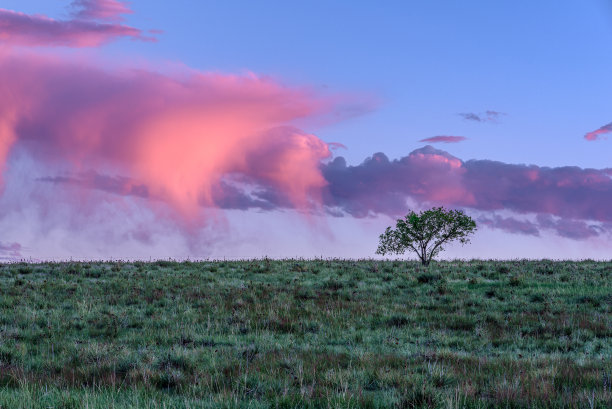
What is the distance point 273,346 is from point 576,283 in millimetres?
18982

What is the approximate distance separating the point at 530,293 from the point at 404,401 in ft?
56.9

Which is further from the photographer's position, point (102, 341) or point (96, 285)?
point (96, 285)

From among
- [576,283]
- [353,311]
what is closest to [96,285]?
[353,311]

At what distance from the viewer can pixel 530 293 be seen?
2236 cm

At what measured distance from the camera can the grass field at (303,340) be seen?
7801 mm

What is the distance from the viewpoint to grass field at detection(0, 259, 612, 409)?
307 inches

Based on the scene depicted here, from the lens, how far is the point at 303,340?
44.9 ft

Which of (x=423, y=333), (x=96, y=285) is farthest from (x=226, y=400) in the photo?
(x=96, y=285)

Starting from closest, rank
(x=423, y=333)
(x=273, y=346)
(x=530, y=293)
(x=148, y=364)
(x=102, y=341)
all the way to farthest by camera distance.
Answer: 1. (x=148, y=364)
2. (x=273, y=346)
3. (x=102, y=341)
4. (x=423, y=333)
5. (x=530, y=293)

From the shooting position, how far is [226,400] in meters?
7.33

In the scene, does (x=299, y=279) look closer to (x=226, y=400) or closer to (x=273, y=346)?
(x=273, y=346)

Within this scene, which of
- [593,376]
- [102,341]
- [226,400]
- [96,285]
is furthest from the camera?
[96,285]

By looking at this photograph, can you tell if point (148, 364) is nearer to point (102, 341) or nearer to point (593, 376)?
point (102, 341)

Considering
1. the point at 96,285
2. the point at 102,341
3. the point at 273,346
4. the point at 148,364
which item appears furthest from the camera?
the point at 96,285
